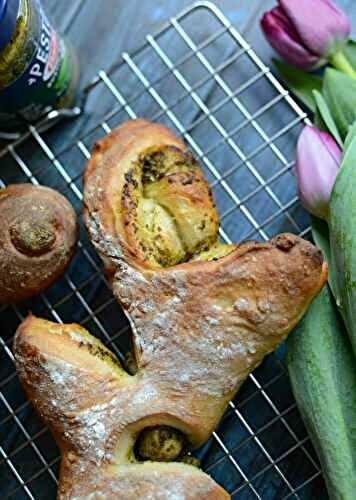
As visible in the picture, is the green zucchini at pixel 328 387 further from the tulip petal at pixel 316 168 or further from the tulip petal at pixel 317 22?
the tulip petal at pixel 317 22

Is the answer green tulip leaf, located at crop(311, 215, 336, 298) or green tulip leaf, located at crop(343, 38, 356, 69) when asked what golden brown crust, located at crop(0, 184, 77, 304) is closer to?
green tulip leaf, located at crop(311, 215, 336, 298)

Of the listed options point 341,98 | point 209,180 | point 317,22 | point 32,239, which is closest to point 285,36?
point 317,22

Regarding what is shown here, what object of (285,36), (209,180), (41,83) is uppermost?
(41,83)

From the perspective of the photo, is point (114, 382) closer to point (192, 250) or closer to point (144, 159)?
point (192, 250)

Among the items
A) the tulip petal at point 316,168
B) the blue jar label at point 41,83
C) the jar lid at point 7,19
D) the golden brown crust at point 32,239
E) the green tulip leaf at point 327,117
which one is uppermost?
the jar lid at point 7,19

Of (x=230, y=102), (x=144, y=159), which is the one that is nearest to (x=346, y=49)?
(x=230, y=102)

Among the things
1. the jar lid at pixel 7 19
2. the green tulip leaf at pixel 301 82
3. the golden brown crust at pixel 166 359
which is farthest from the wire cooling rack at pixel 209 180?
the jar lid at pixel 7 19

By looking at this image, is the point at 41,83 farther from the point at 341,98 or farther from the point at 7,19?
the point at 341,98
